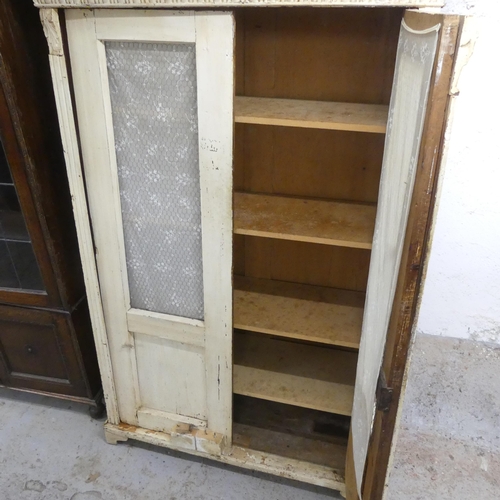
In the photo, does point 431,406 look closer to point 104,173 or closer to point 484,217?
point 484,217

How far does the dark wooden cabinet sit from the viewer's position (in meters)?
1.40

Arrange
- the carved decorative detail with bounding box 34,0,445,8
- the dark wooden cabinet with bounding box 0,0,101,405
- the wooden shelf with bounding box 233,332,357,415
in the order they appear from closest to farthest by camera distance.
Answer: the carved decorative detail with bounding box 34,0,445,8
the dark wooden cabinet with bounding box 0,0,101,405
the wooden shelf with bounding box 233,332,357,415

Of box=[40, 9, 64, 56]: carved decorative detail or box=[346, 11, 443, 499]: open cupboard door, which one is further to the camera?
box=[40, 9, 64, 56]: carved decorative detail

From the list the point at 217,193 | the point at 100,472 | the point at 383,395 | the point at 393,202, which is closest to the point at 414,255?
the point at 393,202

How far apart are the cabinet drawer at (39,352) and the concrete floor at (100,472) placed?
0.18 m

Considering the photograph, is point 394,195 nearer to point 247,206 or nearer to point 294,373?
point 247,206

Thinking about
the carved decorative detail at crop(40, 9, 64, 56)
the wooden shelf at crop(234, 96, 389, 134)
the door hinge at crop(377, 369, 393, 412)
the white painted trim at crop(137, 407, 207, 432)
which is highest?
the carved decorative detail at crop(40, 9, 64, 56)

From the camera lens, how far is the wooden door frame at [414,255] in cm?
78

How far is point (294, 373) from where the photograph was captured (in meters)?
1.83

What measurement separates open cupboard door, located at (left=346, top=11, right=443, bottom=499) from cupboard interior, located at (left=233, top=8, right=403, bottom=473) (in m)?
0.14

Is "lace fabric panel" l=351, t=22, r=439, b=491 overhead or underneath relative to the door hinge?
overhead

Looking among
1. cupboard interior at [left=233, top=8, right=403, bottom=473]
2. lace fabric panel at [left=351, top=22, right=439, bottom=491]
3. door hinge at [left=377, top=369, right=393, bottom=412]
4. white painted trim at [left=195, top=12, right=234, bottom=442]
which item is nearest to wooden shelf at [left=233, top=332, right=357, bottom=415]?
cupboard interior at [left=233, top=8, right=403, bottom=473]

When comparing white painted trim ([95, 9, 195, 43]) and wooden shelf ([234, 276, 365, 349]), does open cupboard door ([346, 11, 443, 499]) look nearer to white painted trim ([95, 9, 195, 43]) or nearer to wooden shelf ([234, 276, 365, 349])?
wooden shelf ([234, 276, 365, 349])

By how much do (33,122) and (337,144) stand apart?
3.19 feet
